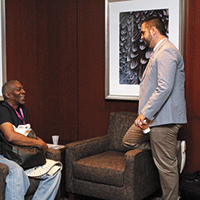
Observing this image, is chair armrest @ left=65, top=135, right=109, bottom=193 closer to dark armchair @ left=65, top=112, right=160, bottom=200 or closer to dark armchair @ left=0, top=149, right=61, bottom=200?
dark armchair @ left=65, top=112, right=160, bottom=200

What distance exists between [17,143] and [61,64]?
1.74m

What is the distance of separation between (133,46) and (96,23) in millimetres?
600

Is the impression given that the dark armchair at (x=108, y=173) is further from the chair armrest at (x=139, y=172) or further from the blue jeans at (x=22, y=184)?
the blue jeans at (x=22, y=184)

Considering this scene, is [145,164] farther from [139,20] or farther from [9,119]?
[139,20]

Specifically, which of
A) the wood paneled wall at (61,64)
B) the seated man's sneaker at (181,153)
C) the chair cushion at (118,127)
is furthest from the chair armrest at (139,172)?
the wood paneled wall at (61,64)

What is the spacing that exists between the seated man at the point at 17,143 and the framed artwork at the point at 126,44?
1.28m

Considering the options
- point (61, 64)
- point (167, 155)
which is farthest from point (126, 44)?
point (167, 155)

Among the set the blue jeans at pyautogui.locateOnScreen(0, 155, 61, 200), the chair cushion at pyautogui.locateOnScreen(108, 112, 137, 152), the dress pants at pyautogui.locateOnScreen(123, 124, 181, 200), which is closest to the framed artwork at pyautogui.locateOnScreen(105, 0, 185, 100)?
the chair cushion at pyautogui.locateOnScreen(108, 112, 137, 152)

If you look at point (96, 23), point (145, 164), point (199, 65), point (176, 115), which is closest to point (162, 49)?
point (176, 115)

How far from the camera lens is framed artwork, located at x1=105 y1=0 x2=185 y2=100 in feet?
13.5

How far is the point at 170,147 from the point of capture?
325 centimetres

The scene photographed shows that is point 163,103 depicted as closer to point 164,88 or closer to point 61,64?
point 164,88

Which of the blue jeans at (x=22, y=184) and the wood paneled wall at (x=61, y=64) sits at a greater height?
the wood paneled wall at (x=61, y=64)

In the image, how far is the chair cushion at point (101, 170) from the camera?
336 centimetres
